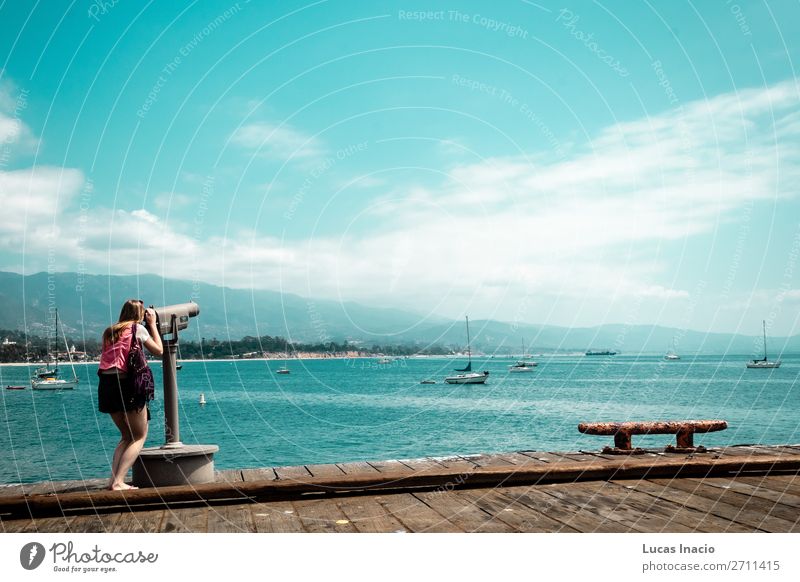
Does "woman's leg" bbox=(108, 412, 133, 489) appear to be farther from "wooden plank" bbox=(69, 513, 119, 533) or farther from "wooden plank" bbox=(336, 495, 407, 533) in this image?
"wooden plank" bbox=(336, 495, 407, 533)

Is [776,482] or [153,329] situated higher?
[153,329]

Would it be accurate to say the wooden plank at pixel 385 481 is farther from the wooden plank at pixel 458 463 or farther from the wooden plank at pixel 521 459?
the wooden plank at pixel 521 459

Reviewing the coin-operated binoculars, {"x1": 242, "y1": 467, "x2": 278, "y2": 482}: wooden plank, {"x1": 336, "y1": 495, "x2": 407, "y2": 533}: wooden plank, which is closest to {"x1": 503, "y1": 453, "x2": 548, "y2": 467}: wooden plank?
{"x1": 336, "y1": 495, "x2": 407, "y2": 533}: wooden plank

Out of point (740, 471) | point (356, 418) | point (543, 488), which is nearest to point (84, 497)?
point (543, 488)

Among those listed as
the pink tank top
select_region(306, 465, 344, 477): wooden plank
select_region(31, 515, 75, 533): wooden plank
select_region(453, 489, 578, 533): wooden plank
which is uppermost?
the pink tank top

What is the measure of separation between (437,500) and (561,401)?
8014 centimetres

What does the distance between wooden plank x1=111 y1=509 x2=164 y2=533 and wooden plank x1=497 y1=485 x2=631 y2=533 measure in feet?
9.49

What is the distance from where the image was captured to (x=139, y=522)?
5.62 metres

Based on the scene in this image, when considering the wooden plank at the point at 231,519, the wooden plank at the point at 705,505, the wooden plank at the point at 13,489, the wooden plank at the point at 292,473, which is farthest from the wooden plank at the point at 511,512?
the wooden plank at the point at 13,489

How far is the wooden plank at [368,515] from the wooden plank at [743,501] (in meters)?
2.74

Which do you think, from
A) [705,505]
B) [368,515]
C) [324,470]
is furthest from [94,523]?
[705,505]

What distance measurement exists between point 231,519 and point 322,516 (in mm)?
706

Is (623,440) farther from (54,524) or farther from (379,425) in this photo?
(379,425)

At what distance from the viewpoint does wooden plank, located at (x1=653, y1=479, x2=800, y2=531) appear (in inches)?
213
